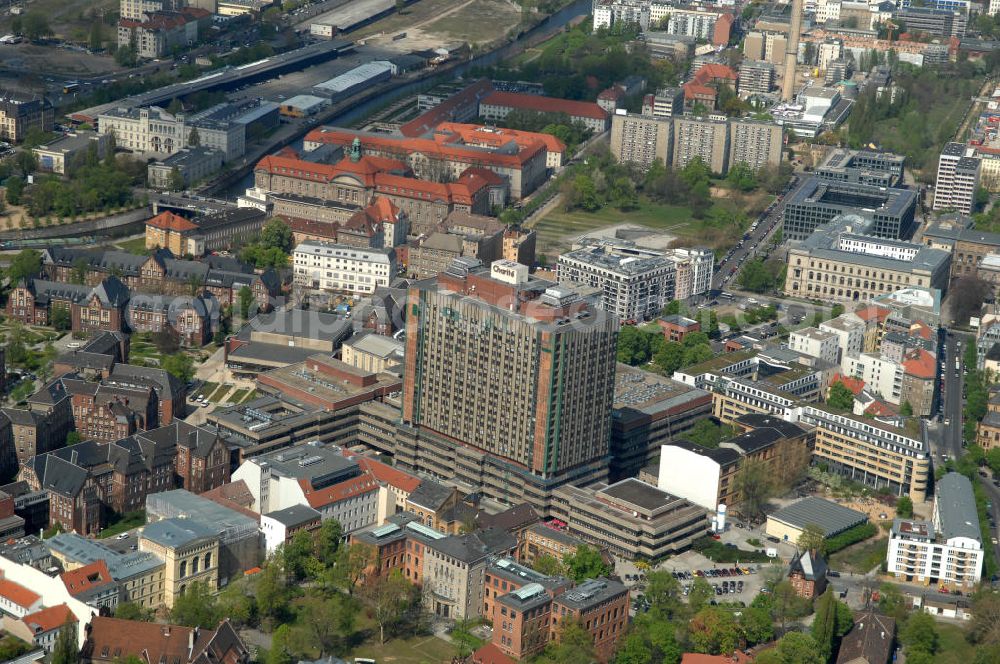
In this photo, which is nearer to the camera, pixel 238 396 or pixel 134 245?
pixel 238 396

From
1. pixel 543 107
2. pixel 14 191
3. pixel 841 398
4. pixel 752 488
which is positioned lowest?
pixel 752 488

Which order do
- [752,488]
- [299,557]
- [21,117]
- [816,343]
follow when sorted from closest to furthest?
[299,557], [752,488], [816,343], [21,117]

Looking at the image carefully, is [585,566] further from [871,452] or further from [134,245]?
[134,245]

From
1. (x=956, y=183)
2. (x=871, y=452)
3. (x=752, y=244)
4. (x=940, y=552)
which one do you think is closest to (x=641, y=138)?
(x=752, y=244)

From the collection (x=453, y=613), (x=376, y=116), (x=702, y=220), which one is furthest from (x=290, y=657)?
(x=376, y=116)

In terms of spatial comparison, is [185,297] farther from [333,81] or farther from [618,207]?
[333,81]

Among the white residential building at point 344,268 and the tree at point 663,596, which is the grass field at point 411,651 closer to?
the tree at point 663,596
